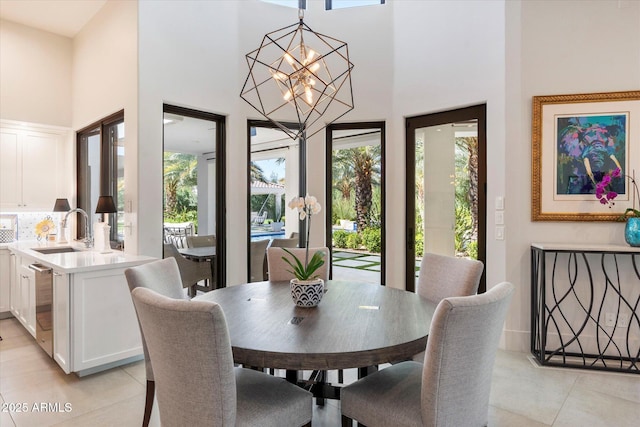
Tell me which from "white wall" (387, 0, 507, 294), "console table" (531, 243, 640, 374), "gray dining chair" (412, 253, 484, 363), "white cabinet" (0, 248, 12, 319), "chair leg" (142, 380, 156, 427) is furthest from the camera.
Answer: "white cabinet" (0, 248, 12, 319)

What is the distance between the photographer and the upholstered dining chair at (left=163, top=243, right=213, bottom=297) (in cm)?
408

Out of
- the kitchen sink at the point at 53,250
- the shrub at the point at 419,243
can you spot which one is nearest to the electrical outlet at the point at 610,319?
the shrub at the point at 419,243

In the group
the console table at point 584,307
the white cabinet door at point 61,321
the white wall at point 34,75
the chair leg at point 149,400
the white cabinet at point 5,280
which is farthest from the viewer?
the white wall at point 34,75

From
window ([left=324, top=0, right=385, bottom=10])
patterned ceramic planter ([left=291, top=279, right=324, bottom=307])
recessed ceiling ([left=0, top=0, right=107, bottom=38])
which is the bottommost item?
patterned ceramic planter ([left=291, top=279, right=324, bottom=307])

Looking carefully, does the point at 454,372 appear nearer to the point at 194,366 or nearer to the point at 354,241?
the point at 194,366

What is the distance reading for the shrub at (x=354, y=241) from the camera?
15.5 ft

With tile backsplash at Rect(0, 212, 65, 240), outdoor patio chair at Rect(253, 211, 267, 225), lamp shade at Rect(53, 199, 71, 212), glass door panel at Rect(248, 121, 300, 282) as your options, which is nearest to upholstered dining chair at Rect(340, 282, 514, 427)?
glass door panel at Rect(248, 121, 300, 282)

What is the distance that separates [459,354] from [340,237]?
338 centimetres

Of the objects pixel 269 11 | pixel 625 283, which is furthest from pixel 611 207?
pixel 269 11

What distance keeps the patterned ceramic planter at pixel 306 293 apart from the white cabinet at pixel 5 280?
4096 millimetres

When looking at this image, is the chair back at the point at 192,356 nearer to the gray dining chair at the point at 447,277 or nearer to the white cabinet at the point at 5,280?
the gray dining chair at the point at 447,277

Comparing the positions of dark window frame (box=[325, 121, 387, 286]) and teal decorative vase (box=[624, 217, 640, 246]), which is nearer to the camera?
teal decorative vase (box=[624, 217, 640, 246])

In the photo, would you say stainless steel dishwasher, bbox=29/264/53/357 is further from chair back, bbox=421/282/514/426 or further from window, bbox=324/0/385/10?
window, bbox=324/0/385/10

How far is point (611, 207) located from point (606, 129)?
0.69 metres
